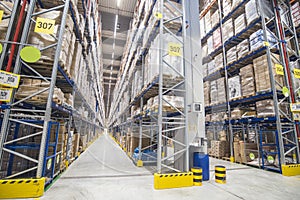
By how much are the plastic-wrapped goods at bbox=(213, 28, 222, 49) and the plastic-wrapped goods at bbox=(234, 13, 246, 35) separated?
31.5 inches

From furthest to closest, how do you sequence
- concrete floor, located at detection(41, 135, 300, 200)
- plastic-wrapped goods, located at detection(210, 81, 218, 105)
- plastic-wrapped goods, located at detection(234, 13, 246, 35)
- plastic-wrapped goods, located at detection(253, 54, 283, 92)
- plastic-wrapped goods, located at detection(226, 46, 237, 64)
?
plastic-wrapped goods, located at detection(210, 81, 218, 105), plastic-wrapped goods, located at detection(226, 46, 237, 64), plastic-wrapped goods, located at detection(234, 13, 246, 35), plastic-wrapped goods, located at detection(253, 54, 283, 92), concrete floor, located at detection(41, 135, 300, 200)

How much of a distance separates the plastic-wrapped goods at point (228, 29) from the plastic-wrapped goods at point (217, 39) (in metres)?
0.28

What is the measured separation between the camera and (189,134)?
3252mm

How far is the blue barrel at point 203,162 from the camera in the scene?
3094 millimetres

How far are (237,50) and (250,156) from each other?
365 cm

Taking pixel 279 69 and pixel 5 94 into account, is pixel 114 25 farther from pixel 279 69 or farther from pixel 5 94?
pixel 5 94

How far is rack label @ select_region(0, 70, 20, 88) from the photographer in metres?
2.16

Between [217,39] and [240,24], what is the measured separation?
1175 millimetres

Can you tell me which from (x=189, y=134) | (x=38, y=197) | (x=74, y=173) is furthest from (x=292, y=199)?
(x=74, y=173)

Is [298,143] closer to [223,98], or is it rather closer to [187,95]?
[223,98]

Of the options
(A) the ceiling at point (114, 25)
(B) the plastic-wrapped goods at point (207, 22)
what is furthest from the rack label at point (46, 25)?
(A) the ceiling at point (114, 25)

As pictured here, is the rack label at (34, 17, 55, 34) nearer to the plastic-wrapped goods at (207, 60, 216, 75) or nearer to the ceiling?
the plastic-wrapped goods at (207, 60, 216, 75)

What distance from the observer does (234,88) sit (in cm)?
534

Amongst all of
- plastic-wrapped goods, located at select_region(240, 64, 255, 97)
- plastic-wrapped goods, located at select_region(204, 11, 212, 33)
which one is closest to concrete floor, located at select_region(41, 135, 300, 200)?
plastic-wrapped goods, located at select_region(240, 64, 255, 97)
